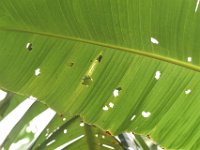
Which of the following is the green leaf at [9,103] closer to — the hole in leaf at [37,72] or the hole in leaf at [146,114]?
the hole in leaf at [37,72]

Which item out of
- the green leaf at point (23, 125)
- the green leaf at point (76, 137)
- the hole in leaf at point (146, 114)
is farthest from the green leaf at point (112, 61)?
the green leaf at point (76, 137)

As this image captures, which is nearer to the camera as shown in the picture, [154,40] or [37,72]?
[154,40]

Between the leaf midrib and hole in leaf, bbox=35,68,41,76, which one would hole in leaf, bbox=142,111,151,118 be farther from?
hole in leaf, bbox=35,68,41,76

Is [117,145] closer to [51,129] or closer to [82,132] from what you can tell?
[82,132]

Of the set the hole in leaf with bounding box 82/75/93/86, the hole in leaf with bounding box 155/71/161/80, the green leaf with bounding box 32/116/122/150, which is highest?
the hole in leaf with bounding box 82/75/93/86

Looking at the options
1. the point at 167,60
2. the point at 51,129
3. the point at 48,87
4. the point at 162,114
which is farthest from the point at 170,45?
the point at 51,129

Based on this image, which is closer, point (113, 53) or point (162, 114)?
point (162, 114)

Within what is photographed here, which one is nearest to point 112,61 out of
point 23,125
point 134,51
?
point 134,51

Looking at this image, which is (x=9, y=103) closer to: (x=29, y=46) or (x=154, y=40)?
(x=29, y=46)

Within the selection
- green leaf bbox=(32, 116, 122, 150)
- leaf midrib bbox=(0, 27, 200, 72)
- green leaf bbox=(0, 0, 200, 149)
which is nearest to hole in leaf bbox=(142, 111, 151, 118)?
green leaf bbox=(0, 0, 200, 149)
